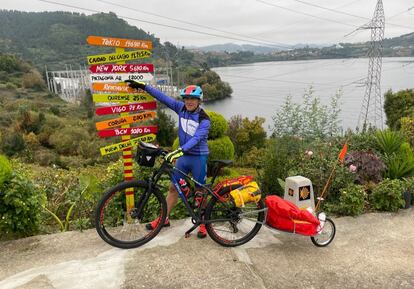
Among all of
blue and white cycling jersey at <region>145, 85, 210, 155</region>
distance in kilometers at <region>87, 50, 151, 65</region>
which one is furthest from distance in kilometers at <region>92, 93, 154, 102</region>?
blue and white cycling jersey at <region>145, 85, 210, 155</region>

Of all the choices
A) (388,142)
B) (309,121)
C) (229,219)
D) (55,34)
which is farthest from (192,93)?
(55,34)

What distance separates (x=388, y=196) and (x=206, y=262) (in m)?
3.19

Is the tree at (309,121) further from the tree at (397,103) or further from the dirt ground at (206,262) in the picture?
the tree at (397,103)

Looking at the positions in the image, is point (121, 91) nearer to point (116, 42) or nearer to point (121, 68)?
point (121, 68)

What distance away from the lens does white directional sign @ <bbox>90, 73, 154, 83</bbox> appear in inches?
159

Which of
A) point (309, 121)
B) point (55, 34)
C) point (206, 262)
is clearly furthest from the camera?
point (55, 34)

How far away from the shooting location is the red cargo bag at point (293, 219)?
382 centimetres

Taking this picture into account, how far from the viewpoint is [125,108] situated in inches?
167

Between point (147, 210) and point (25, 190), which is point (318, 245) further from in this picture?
point (25, 190)

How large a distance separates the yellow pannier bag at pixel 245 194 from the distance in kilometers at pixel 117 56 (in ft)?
6.81

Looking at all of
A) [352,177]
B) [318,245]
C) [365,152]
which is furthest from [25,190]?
[365,152]

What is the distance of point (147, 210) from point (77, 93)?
8527 cm

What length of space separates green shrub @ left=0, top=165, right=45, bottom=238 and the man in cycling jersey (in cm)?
138

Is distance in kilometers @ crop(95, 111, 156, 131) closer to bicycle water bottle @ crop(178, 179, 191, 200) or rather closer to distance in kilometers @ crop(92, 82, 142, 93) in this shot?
distance in kilometers @ crop(92, 82, 142, 93)
